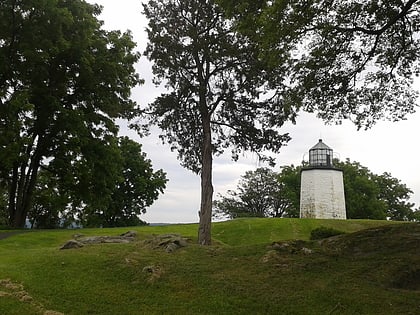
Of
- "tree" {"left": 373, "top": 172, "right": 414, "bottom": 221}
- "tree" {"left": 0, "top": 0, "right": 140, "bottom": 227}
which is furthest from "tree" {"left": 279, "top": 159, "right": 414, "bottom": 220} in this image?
"tree" {"left": 0, "top": 0, "right": 140, "bottom": 227}

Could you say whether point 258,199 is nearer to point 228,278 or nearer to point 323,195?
point 323,195

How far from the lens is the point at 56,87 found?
26.3 m

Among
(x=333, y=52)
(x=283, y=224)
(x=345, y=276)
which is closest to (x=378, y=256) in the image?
(x=345, y=276)

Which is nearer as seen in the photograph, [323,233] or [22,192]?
[323,233]

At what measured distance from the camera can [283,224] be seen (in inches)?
1109

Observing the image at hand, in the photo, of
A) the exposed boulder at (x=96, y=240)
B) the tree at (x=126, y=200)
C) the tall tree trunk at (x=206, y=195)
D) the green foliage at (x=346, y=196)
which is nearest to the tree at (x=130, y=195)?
the tree at (x=126, y=200)

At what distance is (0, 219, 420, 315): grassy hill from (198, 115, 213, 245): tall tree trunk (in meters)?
2.51

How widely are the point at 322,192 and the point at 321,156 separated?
4.13m

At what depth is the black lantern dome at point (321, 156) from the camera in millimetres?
42156

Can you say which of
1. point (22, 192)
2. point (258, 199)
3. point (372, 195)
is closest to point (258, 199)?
point (258, 199)

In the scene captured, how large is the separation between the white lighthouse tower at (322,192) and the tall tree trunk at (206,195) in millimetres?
26619

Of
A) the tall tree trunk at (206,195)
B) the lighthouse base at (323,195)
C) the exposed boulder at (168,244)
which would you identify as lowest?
the exposed boulder at (168,244)

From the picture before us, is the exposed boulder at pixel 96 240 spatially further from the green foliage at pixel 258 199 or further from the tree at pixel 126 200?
the green foliage at pixel 258 199

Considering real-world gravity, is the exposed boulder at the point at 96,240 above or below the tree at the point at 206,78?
below
